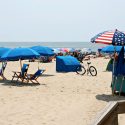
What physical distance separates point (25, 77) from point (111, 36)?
587 centimetres

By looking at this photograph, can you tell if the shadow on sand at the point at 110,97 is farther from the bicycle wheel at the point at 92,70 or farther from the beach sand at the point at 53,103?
the bicycle wheel at the point at 92,70

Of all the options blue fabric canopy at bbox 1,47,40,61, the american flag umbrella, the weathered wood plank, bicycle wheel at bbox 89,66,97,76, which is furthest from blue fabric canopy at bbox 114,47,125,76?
bicycle wheel at bbox 89,66,97,76

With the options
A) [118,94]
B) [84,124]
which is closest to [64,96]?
[118,94]

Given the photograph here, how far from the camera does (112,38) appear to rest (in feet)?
36.5

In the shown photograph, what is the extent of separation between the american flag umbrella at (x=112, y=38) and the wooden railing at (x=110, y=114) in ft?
24.3

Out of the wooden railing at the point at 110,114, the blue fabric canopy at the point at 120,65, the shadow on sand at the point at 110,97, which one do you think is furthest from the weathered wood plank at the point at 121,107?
the blue fabric canopy at the point at 120,65

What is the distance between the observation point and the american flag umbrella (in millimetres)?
11031

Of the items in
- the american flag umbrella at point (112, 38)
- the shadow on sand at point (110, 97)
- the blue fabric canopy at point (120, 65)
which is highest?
the american flag umbrella at point (112, 38)

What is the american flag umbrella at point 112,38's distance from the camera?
11.0 metres

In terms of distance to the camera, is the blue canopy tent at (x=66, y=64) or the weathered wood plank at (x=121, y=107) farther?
the blue canopy tent at (x=66, y=64)

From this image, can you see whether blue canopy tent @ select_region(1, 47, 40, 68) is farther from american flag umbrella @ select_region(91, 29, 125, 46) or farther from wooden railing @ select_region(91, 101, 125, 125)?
wooden railing @ select_region(91, 101, 125, 125)

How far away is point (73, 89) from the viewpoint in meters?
13.8

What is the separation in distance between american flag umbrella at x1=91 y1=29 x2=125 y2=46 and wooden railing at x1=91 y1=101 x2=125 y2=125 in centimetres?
741

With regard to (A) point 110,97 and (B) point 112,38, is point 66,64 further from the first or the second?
(B) point 112,38
